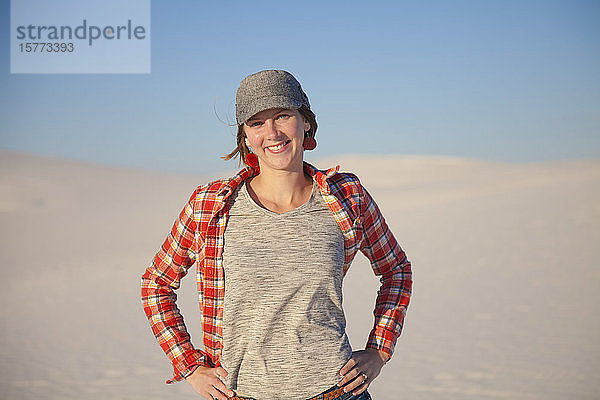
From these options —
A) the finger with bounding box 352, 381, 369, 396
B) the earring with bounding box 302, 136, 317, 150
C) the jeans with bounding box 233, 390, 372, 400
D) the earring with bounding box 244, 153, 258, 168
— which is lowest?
the jeans with bounding box 233, 390, 372, 400

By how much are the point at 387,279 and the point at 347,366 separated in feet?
1.48

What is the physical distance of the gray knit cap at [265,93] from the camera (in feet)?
7.45

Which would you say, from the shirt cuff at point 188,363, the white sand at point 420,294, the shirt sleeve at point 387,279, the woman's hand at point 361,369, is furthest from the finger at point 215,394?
the white sand at point 420,294

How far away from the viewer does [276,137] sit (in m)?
2.31

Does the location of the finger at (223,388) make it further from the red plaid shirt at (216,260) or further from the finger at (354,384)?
the finger at (354,384)

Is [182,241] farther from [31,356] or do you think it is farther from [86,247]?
[86,247]

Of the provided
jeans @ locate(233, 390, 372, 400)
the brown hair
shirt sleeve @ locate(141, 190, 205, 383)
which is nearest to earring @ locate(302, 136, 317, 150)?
the brown hair

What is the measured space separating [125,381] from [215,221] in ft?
21.7

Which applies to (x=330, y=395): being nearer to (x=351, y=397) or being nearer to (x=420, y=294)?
(x=351, y=397)

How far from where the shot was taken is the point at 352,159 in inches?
1657

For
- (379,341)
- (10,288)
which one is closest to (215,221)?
(379,341)

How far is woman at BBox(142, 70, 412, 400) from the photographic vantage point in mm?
2223

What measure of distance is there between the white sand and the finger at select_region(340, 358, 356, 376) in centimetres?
584

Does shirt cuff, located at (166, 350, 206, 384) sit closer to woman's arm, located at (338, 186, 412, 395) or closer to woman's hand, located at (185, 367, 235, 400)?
woman's hand, located at (185, 367, 235, 400)
